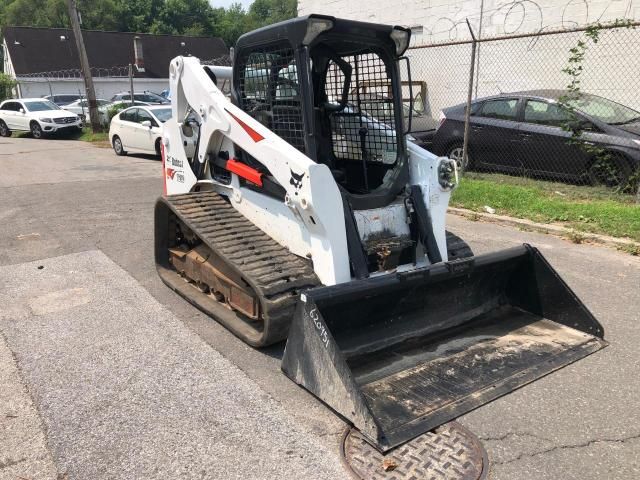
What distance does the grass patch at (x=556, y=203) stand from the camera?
7.20 m

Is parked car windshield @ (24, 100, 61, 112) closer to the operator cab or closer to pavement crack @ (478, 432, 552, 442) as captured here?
the operator cab

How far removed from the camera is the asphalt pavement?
2.86m

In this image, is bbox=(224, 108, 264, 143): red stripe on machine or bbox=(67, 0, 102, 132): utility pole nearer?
bbox=(224, 108, 264, 143): red stripe on machine

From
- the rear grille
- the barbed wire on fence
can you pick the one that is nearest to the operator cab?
the rear grille

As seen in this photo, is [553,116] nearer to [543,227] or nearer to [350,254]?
[543,227]

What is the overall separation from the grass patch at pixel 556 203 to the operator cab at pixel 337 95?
3454 mm

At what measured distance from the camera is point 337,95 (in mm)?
4797

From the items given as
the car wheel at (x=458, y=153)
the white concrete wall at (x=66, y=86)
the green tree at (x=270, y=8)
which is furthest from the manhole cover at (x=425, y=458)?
the green tree at (x=270, y=8)

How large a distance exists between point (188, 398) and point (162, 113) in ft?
41.0

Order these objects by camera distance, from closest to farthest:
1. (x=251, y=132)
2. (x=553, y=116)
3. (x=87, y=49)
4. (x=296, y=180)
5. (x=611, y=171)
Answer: (x=296, y=180) → (x=251, y=132) → (x=611, y=171) → (x=553, y=116) → (x=87, y=49)

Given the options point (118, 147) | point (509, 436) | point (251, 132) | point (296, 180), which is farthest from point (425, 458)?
point (118, 147)

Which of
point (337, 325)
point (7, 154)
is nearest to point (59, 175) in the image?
point (7, 154)

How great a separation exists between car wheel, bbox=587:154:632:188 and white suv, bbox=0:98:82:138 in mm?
19877

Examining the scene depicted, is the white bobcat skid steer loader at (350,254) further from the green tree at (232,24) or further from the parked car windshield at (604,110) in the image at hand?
the green tree at (232,24)
